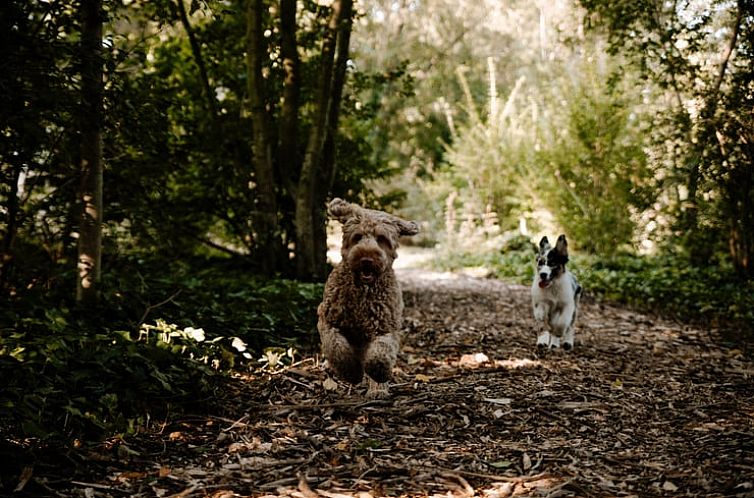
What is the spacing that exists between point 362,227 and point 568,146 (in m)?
12.9

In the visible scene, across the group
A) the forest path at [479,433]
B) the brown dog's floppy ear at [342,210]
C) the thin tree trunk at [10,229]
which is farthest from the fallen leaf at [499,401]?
the thin tree trunk at [10,229]

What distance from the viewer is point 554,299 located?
22.8 feet

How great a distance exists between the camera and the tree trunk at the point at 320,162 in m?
8.70

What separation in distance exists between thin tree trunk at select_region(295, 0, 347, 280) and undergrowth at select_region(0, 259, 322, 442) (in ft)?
6.30

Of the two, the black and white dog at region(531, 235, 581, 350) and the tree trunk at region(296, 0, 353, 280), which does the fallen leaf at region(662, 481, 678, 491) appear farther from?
the tree trunk at region(296, 0, 353, 280)

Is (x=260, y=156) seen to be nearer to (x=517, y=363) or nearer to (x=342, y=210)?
(x=342, y=210)

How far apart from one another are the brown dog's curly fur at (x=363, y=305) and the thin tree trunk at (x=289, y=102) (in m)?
4.74

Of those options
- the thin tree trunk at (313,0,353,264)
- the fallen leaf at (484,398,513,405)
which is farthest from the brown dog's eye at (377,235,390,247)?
the thin tree trunk at (313,0,353,264)

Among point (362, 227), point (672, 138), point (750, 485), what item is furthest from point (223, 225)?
point (750, 485)

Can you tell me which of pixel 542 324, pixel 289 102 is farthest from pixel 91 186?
pixel 542 324

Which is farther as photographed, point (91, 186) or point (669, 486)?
point (91, 186)

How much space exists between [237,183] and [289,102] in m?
1.45

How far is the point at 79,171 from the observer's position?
17.6ft

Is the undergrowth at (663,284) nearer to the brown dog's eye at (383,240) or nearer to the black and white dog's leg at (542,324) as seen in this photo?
the black and white dog's leg at (542,324)
